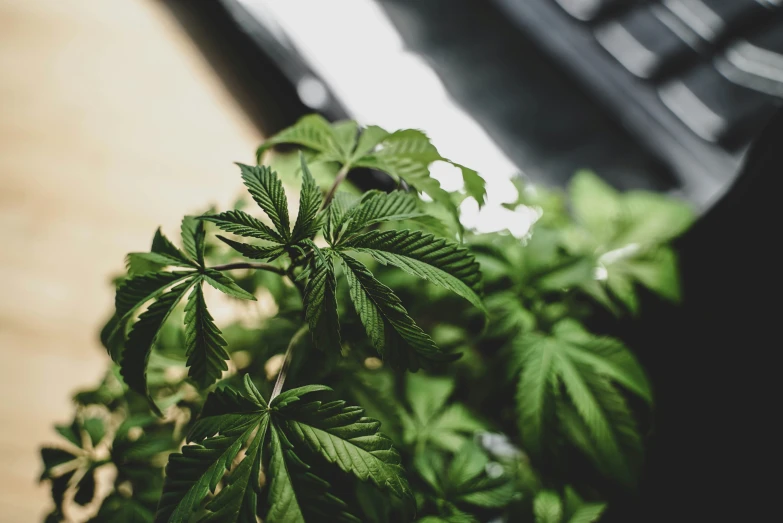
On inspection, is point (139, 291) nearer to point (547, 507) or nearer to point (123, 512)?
point (123, 512)

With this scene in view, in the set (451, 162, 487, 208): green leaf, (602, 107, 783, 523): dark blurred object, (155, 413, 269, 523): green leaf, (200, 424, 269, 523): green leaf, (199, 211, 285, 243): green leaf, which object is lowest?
(602, 107, 783, 523): dark blurred object

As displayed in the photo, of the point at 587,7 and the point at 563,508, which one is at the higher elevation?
the point at 587,7

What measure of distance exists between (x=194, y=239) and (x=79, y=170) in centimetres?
173

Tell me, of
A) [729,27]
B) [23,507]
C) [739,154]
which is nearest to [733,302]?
[739,154]

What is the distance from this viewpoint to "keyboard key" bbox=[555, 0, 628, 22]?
1.67 metres

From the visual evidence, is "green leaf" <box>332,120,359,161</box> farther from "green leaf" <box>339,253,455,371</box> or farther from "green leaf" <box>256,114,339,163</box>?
"green leaf" <box>339,253,455,371</box>

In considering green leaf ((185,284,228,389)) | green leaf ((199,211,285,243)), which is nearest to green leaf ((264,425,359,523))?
green leaf ((185,284,228,389))

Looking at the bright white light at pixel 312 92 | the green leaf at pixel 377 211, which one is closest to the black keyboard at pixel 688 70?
the bright white light at pixel 312 92

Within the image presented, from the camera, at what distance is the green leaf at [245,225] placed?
0.52 metres

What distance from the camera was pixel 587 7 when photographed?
5.50 ft

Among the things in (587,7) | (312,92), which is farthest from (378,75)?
(587,7)

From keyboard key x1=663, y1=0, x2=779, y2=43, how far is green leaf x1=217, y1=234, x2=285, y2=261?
5.32ft

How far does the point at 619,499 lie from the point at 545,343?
350 mm

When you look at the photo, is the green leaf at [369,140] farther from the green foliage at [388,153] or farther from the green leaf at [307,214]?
the green leaf at [307,214]
